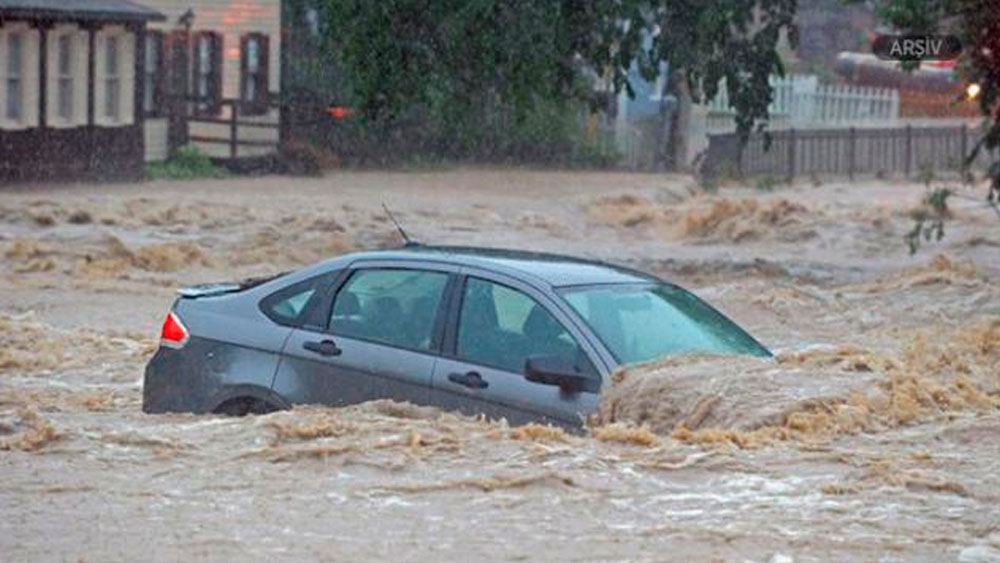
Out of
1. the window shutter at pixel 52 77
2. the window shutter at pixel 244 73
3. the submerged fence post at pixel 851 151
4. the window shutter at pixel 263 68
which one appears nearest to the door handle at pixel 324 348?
the window shutter at pixel 52 77

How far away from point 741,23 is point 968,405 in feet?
46.2

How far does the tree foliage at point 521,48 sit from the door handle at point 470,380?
42.6ft

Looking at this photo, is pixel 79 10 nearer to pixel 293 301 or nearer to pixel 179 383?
pixel 179 383

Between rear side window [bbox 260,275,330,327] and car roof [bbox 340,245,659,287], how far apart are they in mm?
281

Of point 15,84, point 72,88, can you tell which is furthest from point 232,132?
point 15,84

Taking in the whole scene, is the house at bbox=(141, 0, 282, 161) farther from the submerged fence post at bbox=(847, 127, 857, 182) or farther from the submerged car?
the submerged car

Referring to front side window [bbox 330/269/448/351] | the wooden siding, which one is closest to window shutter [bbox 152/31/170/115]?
the wooden siding

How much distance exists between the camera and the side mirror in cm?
1007

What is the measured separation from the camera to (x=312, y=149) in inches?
1563

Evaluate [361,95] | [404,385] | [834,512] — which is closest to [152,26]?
[361,95]

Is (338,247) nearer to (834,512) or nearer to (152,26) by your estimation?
(152,26)

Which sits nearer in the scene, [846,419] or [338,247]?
[846,419]

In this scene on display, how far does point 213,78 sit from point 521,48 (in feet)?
57.7

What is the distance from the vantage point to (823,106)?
50250mm
